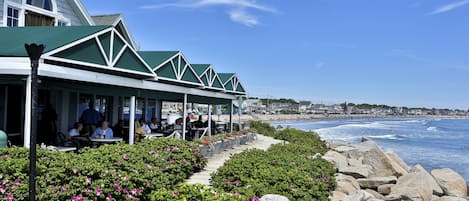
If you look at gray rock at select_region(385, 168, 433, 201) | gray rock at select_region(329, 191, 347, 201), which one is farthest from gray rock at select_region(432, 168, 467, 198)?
gray rock at select_region(329, 191, 347, 201)

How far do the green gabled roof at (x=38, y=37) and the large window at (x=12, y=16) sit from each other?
274cm

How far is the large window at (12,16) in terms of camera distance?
42.5 feet

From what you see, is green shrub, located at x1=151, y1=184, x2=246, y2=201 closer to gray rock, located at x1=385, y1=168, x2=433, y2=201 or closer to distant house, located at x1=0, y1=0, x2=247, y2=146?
distant house, located at x1=0, y1=0, x2=247, y2=146

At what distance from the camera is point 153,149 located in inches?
369

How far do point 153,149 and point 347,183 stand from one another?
4.95 meters

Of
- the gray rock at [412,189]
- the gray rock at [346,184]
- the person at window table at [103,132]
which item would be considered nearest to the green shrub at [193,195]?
the gray rock at [346,184]

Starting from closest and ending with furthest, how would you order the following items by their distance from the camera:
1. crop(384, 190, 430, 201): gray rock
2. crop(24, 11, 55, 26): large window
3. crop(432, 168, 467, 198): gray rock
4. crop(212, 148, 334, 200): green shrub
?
crop(212, 148, 334, 200): green shrub, crop(384, 190, 430, 201): gray rock, crop(24, 11, 55, 26): large window, crop(432, 168, 467, 198): gray rock

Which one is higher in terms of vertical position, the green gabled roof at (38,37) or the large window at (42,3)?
the large window at (42,3)

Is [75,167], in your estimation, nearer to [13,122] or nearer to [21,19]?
[13,122]

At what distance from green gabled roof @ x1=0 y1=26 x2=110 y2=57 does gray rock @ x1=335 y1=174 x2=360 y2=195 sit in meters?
6.79

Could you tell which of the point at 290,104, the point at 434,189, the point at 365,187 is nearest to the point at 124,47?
the point at 365,187

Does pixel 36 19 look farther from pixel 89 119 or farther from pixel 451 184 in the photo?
pixel 451 184

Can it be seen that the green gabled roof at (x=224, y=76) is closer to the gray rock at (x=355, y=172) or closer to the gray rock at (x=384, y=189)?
the gray rock at (x=355, y=172)

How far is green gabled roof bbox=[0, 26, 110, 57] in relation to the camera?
853 cm
